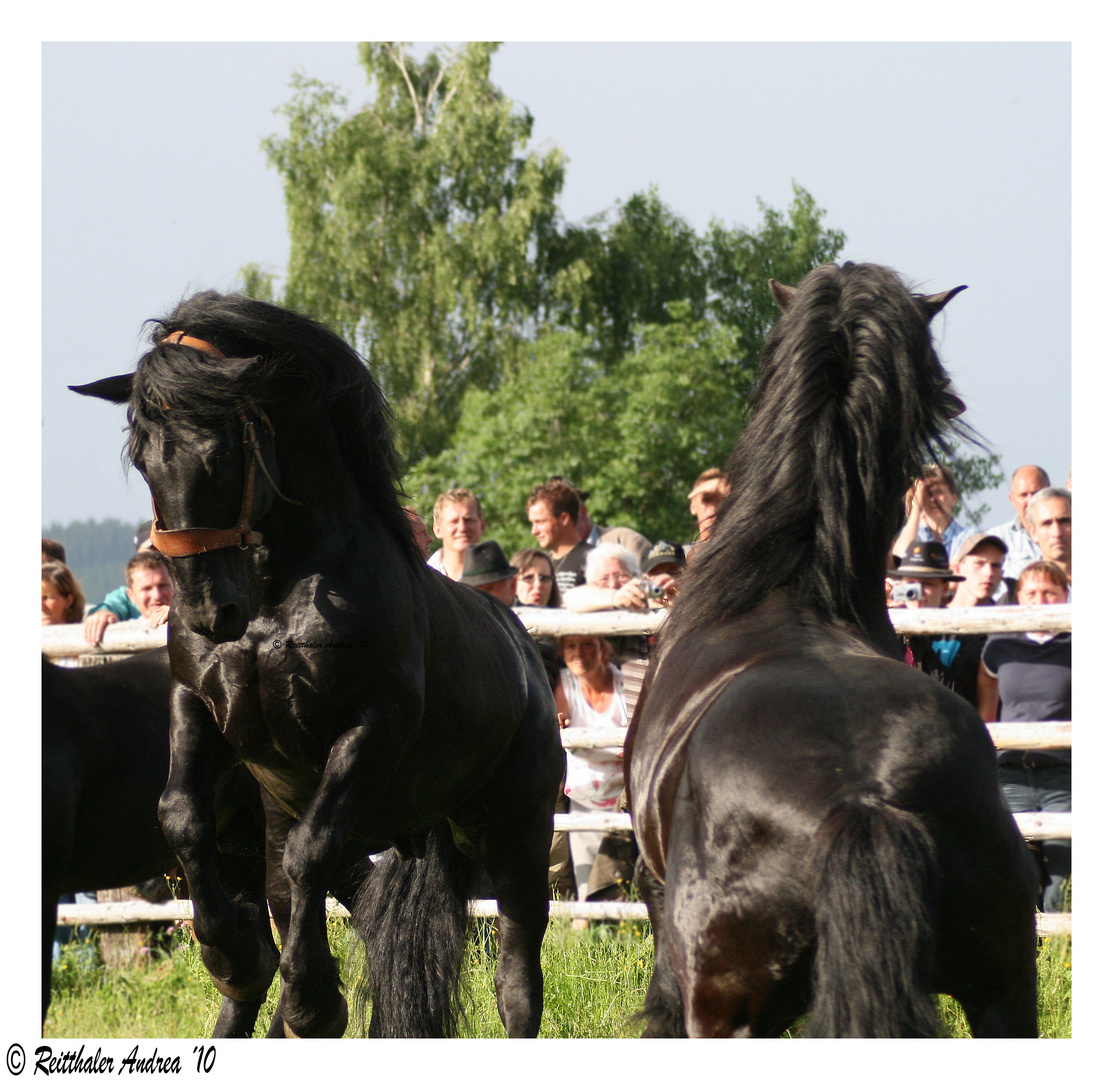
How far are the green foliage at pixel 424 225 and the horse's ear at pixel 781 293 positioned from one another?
2964cm

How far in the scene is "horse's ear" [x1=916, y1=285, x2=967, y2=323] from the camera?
10.3 feet

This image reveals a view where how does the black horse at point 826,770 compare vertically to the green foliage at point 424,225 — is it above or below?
below

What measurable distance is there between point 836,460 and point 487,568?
3465 mm

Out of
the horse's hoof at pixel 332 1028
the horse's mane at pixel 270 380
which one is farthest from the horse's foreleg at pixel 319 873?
the horse's mane at pixel 270 380

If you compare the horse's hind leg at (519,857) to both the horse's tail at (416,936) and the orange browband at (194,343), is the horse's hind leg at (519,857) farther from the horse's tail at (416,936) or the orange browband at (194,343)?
the orange browband at (194,343)

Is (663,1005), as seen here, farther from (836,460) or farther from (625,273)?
(625,273)

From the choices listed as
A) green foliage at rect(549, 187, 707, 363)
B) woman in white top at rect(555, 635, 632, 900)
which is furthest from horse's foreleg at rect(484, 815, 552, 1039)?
green foliage at rect(549, 187, 707, 363)

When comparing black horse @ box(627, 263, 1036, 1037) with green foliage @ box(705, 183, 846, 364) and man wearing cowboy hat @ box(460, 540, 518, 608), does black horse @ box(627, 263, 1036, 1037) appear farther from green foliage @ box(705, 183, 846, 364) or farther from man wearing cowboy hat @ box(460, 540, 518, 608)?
green foliage @ box(705, 183, 846, 364)

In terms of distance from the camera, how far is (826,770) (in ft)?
7.31

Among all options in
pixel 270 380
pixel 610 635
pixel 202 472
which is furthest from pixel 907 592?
pixel 202 472

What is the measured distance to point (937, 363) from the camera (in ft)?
10.2

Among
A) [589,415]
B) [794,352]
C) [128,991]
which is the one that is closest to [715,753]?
[794,352]

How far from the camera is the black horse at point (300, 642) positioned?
2914mm

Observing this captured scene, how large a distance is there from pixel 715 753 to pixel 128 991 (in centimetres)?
442
